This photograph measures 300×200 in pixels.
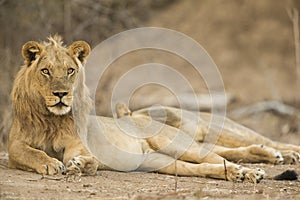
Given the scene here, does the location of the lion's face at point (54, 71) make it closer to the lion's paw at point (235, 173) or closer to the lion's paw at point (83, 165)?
the lion's paw at point (83, 165)

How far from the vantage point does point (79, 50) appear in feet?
19.5

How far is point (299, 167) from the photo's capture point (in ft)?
21.9

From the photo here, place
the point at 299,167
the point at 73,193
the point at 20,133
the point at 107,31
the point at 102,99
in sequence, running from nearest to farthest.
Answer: the point at 73,193
the point at 20,133
the point at 299,167
the point at 102,99
the point at 107,31

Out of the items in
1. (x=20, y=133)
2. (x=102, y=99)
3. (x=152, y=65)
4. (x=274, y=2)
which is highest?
(x=274, y=2)

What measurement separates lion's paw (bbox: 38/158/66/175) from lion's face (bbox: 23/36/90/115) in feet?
1.42

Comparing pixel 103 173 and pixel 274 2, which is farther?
pixel 274 2

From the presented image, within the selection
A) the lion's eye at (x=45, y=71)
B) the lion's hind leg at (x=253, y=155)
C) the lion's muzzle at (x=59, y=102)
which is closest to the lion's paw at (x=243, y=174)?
the lion's hind leg at (x=253, y=155)

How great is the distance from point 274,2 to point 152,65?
2.97 meters

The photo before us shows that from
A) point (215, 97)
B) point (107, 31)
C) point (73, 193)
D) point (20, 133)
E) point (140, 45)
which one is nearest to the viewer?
point (73, 193)

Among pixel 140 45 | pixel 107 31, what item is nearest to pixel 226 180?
pixel 107 31

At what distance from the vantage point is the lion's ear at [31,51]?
18.9 feet

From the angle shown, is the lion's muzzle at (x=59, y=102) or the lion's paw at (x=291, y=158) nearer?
the lion's muzzle at (x=59, y=102)

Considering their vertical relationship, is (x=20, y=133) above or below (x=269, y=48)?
below

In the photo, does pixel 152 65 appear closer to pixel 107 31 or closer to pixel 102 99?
pixel 107 31
